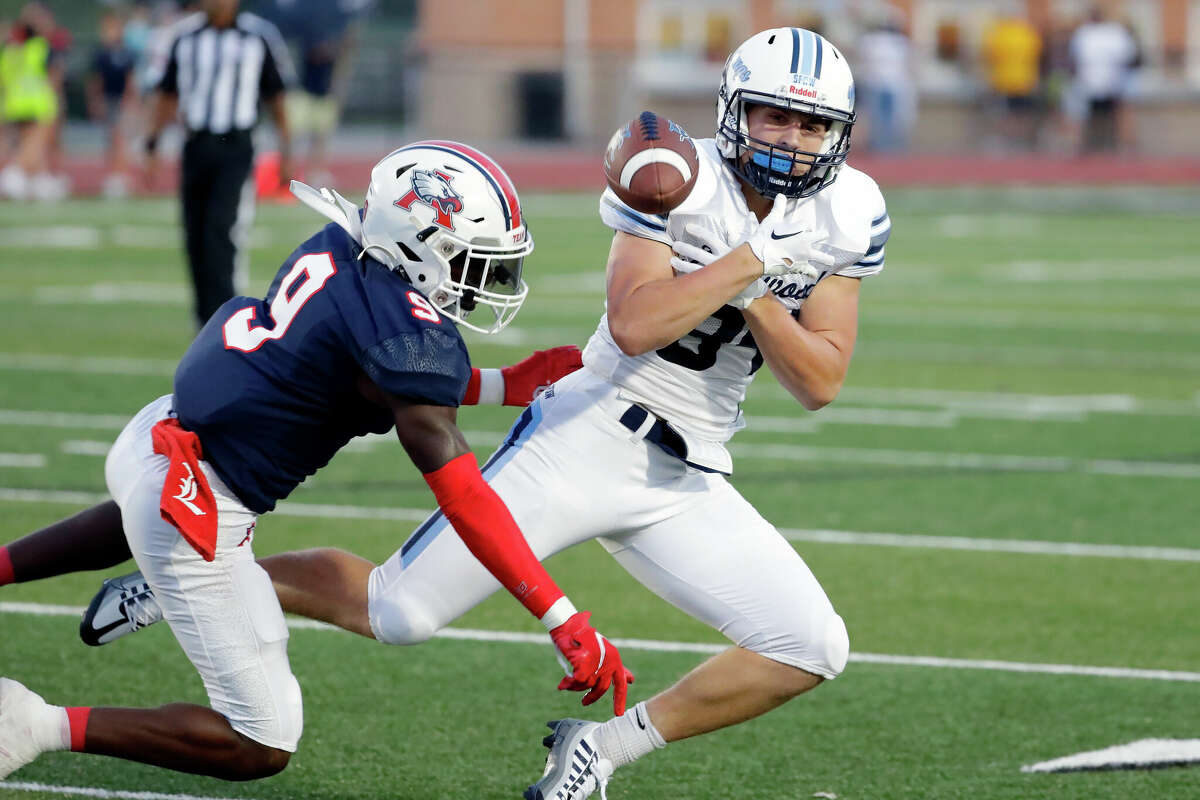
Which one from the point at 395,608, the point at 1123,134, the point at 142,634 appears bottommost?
the point at 1123,134

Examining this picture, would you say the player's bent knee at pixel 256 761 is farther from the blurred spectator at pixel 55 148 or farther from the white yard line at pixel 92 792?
the blurred spectator at pixel 55 148

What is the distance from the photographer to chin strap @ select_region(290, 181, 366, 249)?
3.75 metres

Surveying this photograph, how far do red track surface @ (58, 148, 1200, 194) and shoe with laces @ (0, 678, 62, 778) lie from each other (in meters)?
20.4

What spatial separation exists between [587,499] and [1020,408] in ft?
19.6

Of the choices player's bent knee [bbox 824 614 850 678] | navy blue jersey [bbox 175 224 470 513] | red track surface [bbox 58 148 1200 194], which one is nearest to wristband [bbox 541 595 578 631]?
navy blue jersey [bbox 175 224 470 513]

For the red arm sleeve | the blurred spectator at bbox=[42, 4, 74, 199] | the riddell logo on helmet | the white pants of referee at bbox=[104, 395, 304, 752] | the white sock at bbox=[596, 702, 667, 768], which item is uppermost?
the riddell logo on helmet

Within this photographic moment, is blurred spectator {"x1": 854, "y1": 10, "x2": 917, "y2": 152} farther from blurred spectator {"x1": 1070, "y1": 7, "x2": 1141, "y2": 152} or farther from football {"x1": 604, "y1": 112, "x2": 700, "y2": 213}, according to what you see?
football {"x1": 604, "y1": 112, "x2": 700, "y2": 213}

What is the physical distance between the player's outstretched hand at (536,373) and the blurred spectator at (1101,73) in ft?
76.7

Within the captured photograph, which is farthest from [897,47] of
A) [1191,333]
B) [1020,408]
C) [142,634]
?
[142,634]

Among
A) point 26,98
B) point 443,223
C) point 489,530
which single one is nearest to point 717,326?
point 443,223

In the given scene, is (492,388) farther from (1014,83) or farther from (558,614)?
(1014,83)

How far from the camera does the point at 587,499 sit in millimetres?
3949

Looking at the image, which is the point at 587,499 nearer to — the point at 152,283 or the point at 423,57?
the point at 152,283

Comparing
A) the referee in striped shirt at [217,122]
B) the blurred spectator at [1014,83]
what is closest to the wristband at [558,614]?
the referee in striped shirt at [217,122]
